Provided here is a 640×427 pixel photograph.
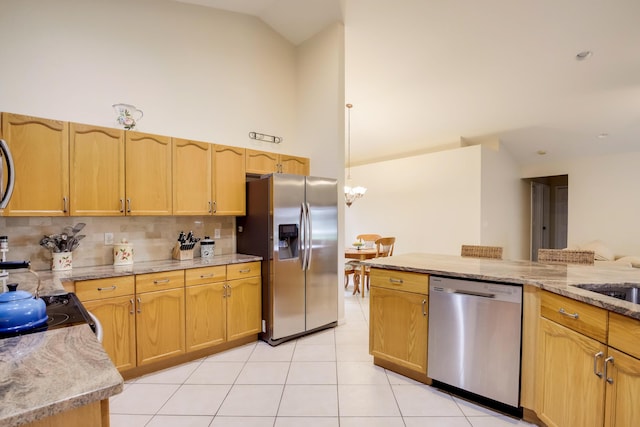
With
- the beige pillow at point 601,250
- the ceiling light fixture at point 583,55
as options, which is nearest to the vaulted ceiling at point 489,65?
the ceiling light fixture at point 583,55

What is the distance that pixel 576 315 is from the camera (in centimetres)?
156

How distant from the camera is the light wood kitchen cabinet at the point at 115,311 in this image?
222cm

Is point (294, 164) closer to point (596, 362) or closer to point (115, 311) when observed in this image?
point (115, 311)

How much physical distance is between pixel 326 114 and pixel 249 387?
118 inches

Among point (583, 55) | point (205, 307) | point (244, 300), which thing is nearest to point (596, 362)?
point (244, 300)

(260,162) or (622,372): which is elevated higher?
(260,162)

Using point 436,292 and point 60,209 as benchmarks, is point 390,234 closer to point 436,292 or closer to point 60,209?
point 436,292

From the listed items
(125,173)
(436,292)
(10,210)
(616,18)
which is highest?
(616,18)

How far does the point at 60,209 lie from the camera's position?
90.9 inches

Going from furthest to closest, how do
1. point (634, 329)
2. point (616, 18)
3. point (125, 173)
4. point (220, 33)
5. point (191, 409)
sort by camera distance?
point (220, 33) → point (616, 18) → point (125, 173) → point (191, 409) → point (634, 329)

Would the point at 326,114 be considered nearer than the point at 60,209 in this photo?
No

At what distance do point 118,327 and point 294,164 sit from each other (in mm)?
2448

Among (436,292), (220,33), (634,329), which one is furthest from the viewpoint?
(220,33)

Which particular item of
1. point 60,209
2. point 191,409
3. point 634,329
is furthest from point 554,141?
point 60,209
